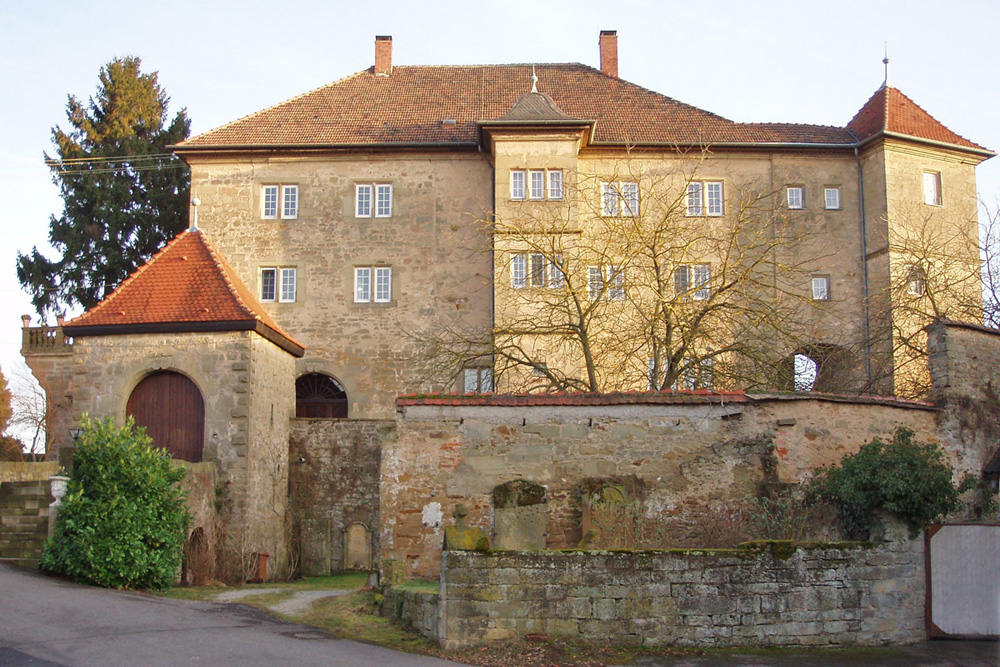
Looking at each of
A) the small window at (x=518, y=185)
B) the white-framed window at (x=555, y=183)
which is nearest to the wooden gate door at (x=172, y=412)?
the small window at (x=518, y=185)

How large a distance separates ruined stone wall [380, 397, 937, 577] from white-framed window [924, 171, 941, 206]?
20.0m

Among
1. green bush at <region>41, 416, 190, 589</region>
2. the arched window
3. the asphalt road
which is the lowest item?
the asphalt road

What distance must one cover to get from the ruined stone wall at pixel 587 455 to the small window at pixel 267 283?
18.0m

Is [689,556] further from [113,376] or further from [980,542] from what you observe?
[113,376]

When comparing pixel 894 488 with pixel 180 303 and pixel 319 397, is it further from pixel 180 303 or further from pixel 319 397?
pixel 319 397

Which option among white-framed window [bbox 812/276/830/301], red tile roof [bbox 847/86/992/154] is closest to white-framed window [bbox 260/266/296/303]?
white-framed window [bbox 812/276/830/301]

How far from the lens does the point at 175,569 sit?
1830cm

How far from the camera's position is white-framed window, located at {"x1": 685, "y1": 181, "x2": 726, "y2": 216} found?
3262 cm

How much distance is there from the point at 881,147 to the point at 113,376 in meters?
23.9

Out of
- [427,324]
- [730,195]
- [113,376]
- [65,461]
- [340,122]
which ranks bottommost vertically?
[65,461]

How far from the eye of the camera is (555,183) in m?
30.6

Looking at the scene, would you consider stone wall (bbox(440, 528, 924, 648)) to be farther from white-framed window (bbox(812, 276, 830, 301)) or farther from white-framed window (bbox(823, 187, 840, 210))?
white-framed window (bbox(823, 187, 840, 210))

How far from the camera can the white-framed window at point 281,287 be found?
32.8 metres

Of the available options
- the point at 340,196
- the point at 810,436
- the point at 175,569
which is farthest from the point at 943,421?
the point at 340,196
